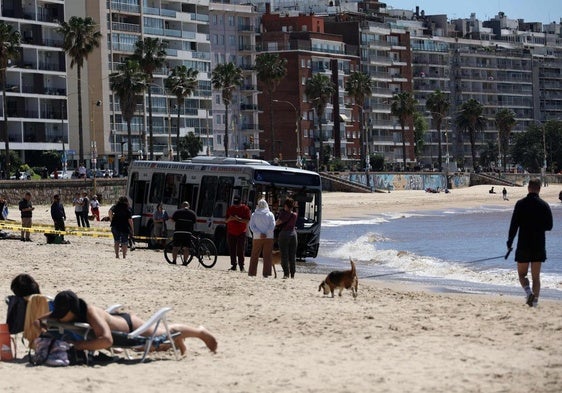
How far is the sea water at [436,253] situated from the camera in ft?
106

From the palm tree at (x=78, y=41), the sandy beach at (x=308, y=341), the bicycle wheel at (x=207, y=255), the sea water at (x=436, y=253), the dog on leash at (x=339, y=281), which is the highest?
the palm tree at (x=78, y=41)

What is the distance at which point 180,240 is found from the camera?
93.5 ft

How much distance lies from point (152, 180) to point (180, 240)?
378 inches

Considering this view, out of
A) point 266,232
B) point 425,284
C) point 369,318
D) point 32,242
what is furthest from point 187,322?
point 32,242

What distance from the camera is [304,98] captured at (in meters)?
142

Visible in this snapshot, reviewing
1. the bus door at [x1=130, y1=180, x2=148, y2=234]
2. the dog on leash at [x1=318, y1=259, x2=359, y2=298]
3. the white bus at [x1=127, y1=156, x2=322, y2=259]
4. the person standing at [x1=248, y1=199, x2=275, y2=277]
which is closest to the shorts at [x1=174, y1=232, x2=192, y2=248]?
the person standing at [x1=248, y1=199, x2=275, y2=277]

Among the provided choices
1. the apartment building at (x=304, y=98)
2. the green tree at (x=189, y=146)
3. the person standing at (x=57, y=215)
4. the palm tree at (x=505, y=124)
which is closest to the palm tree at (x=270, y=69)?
the green tree at (x=189, y=146)

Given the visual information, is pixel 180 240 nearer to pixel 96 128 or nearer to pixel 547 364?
pixel 547 364

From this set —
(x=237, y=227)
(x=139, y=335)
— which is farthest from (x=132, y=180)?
(x=139, y=335)

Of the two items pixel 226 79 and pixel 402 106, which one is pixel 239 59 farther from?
pixel 402 106

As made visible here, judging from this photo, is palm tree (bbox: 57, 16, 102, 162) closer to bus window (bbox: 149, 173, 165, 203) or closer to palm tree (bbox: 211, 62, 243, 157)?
palm tree (bbox: 211, 62, 243, 157)

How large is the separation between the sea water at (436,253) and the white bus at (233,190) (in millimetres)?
1466

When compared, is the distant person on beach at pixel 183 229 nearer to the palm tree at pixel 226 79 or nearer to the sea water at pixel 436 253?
the sea water at pixel 436 253

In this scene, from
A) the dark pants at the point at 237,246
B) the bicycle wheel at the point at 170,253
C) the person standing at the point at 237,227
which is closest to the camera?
the person standing at the point at 237,227
